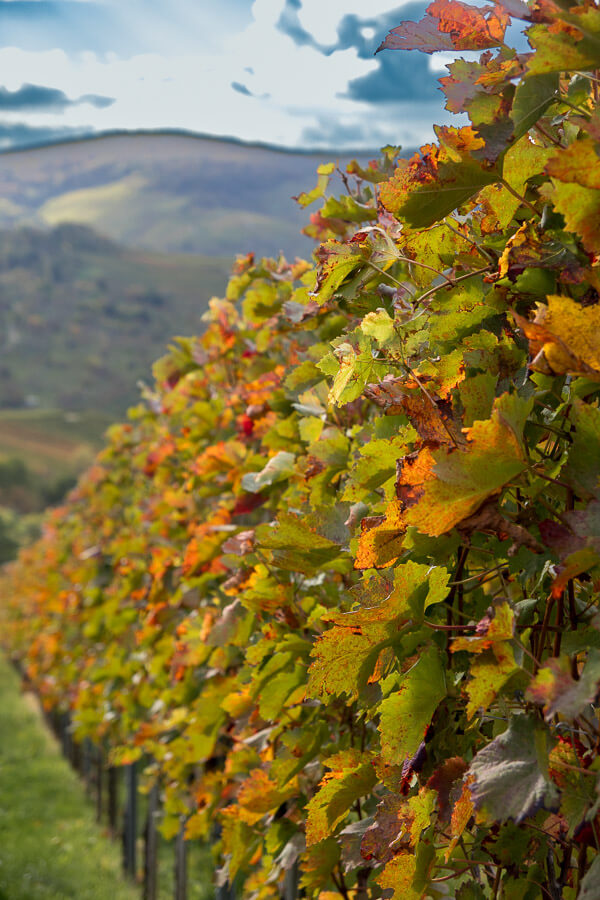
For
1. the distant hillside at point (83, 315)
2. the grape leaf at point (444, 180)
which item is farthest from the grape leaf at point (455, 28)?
the distant hillside at point (83, 315)

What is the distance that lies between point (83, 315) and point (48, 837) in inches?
6201

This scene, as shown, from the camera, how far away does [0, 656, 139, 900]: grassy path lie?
23.4 ft

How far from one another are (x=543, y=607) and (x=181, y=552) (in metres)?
3.26

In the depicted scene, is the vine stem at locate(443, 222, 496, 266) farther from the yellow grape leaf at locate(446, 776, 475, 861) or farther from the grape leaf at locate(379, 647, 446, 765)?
the yellow grape leaf at locate(446, 776, 475, 861)

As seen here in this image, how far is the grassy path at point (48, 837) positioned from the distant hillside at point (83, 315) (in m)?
128

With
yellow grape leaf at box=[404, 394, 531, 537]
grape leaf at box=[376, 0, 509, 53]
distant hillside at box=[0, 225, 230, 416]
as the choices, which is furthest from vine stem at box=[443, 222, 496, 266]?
distant hillside at box=[0, 225, 230, 416]

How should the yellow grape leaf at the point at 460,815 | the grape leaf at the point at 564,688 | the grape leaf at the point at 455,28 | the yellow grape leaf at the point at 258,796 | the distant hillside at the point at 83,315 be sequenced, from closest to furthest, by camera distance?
the grape leaf at the point at 564,688
the yellow grape leaf at the point at 460,815
the grape leaf at the point at 455,28
the yellow grape leaf at the point at 258,796
the distant hillside at the point at 83,315

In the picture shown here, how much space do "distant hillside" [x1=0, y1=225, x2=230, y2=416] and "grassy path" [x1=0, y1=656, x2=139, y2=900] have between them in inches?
5033

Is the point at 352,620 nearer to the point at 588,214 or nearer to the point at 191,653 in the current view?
the point at 588,214

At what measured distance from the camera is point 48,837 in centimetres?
894

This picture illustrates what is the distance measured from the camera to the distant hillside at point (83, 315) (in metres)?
144

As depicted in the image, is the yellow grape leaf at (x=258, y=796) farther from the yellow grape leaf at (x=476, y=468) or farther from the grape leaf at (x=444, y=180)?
the grape leaf at (x=444, y=180)

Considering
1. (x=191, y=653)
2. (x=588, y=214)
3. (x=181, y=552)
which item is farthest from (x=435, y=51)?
(x=181, y=552)

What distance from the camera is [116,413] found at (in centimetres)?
14012
